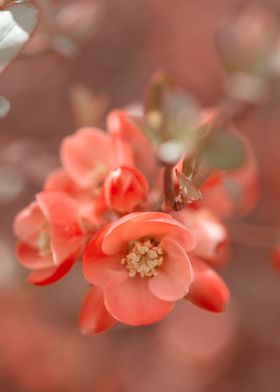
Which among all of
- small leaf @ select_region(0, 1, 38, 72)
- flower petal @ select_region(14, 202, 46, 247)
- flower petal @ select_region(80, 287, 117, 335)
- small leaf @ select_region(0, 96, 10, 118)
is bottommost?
flower petal @ select_region(80, 287, 117, 335)

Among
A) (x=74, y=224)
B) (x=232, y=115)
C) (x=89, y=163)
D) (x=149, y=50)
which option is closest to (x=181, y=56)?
(x=149, y=50)

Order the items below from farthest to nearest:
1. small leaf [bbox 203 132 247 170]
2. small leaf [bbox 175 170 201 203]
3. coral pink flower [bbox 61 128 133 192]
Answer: coral pink flower [bbox 61 128 133 192]
small leaf [bbox 203 132 247 170]
small leaf [bbox 175 170 201 203]

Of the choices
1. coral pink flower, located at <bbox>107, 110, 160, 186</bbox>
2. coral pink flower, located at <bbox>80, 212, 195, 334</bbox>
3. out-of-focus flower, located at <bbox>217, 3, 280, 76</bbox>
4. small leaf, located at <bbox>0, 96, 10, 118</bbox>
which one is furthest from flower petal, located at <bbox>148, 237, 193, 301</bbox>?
out-of-focus flower, located at <bbox>217, 3, 280, 76</bbox>

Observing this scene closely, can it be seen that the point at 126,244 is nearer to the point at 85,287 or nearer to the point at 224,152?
the point at 224,152

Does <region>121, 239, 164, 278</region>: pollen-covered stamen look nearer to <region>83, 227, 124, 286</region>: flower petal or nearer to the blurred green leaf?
<region>83, 227, 124, 286</region>: flower petal

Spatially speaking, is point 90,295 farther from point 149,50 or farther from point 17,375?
point 149,50

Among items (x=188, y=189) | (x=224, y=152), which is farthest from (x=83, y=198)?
(x=188, y=189)

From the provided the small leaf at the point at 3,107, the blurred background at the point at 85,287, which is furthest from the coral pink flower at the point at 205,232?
the blurred background at the point at 85,287
